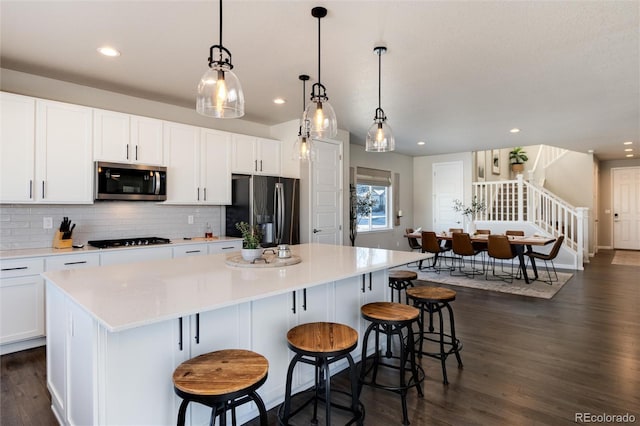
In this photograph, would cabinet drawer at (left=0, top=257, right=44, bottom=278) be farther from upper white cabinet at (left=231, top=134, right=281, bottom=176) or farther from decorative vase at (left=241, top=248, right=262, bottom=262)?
upper white cabinet at (left=231, top=134, right=281, bottom=176)

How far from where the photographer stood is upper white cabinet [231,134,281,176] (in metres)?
4.95

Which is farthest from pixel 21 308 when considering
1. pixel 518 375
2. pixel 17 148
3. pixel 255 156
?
pixel 518 375

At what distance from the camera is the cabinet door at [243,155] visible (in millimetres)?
4918

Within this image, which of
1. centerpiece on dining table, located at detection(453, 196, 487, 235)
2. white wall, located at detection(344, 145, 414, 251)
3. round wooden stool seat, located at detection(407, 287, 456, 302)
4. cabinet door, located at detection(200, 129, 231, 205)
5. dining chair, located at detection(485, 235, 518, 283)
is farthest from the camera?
centerpiece on dining table, located at detection(453, 196, 487, 235)

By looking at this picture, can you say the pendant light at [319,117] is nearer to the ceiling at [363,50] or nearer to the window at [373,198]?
the ceiling at [363,50]

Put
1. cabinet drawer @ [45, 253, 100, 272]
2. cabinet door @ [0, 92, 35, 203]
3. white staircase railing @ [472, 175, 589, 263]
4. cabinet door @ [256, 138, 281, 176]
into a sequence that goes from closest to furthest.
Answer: cabinet door @ [0, 92, 35, 203] < cabinet drawer @ [45, 253, 100, 272] < cabinet door @ [256, 138, 281, 176] < white staircase railing @ [472, 175, 589, 263]

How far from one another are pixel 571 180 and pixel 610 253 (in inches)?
88.8

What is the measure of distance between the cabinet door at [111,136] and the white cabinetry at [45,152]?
0.07m

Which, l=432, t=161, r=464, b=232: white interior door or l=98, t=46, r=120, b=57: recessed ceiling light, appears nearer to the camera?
l=98, t=46, r=120, b=57: recessed ceiling light

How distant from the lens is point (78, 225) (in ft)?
12.7

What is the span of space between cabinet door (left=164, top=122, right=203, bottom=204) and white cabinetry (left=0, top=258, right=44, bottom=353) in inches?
61.1

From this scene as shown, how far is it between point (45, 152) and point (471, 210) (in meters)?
8.23

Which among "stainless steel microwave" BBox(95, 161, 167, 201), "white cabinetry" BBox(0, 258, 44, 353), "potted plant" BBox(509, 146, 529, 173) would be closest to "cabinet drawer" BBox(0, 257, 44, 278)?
"white cabinetry" BBox(0, 258, 44, 353)

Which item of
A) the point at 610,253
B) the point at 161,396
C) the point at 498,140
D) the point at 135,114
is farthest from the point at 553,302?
the point at 610,253
